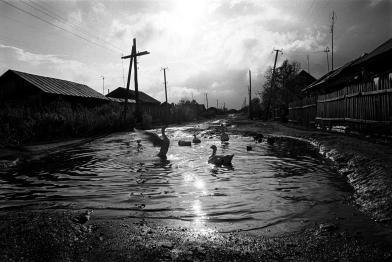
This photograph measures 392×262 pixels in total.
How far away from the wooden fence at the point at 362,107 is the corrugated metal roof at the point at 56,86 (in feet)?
78.7

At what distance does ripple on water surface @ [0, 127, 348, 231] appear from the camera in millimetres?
4914

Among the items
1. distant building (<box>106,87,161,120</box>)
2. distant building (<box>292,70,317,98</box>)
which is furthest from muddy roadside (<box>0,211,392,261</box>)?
distant building (<box>292,70,317,98</box>)

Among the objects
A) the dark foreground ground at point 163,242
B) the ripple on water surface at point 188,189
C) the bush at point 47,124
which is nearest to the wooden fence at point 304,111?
the ripple on water surface at point 188,189

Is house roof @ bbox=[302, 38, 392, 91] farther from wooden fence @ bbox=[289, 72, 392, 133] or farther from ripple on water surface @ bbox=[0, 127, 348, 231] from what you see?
ripple on water surface @ bbox=[0, 127, 348, 231]

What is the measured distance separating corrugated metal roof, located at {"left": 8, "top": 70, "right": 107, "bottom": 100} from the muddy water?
→ 22.8 metres

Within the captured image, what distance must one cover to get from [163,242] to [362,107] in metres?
12.7

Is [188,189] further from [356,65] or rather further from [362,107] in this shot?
[356,65]

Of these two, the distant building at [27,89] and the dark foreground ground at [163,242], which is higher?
the distant building at [27,89]

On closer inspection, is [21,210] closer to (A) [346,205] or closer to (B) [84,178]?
(B) [84,178]

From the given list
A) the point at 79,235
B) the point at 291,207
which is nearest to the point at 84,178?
the point at 79,235

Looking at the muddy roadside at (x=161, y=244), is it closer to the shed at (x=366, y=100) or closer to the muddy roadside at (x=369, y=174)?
the muddy roadside at (x=369, y=174)

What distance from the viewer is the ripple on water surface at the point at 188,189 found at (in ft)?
16.1

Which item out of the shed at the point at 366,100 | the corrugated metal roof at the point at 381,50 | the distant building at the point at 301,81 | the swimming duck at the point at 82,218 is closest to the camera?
the swimming duck at the point at 82,218

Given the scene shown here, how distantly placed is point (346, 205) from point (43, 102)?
29.3m
